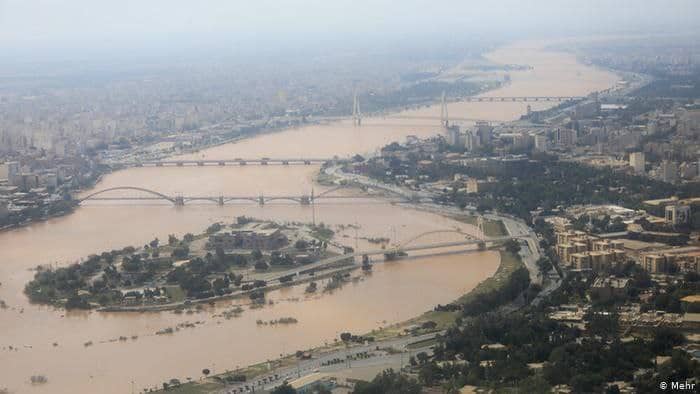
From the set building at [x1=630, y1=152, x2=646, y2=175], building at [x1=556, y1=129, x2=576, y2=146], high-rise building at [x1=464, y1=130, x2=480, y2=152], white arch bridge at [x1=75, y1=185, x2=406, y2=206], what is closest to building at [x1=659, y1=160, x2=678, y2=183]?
building at [x1=630, y1=152, x2=646, y2=175]

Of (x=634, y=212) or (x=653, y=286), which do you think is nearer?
(x=653, y=286)

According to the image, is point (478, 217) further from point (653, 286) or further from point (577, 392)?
point (577, 392)

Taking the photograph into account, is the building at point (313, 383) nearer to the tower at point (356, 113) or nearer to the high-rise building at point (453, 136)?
the high-rise building at point (453, 136)

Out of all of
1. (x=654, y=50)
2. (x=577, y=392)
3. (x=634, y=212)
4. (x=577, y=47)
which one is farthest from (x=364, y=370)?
(x=577, y=47)

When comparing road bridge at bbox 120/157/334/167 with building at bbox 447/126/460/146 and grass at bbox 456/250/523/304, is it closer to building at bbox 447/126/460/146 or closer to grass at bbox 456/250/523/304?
building at bbox 447/126/460/146

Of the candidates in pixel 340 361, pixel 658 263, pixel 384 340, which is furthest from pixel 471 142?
pixel 340 361

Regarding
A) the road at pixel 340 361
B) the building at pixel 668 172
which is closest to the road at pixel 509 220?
the road at pixel 340 361

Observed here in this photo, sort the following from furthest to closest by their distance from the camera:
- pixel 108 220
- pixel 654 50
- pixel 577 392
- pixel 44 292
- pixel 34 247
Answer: pixel 654 50
pixel 108 220
pixel 34 247
pixel 44 292
pixel 577 392
